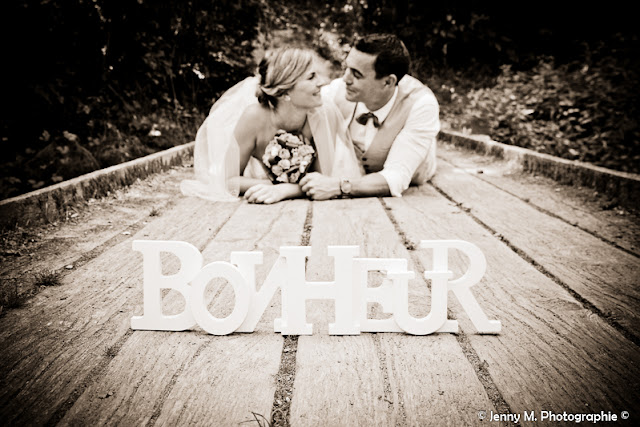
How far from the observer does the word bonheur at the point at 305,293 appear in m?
1.24

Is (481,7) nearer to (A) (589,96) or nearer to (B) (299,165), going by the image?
(A) (589,96)

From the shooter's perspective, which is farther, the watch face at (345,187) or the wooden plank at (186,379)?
the watch face at (345,187)

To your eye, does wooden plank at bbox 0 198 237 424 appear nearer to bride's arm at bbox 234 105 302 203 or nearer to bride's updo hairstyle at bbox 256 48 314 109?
bride's arm at bbox 234 105 302 203

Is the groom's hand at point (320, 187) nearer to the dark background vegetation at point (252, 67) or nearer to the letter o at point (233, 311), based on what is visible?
the dark background vegetation at point (252, 67)

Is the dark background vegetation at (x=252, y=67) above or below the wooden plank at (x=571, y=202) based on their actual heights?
above

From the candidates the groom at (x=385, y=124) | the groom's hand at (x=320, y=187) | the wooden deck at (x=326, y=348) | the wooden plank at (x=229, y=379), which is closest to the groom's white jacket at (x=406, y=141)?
the groom at (x=385, y=124)

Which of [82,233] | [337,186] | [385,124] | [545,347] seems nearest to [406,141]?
[385,124]

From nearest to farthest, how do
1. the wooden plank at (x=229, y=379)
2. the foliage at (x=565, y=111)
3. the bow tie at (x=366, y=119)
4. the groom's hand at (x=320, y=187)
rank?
1. the wooden plank at (x=229, y=379)
2. the groom's hand at (x=320, y=187)
3. the bow tie at (x=366, y=119)
4. the foliage at (x=565, y=111)

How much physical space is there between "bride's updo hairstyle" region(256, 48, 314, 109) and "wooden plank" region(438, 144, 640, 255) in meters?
1.41

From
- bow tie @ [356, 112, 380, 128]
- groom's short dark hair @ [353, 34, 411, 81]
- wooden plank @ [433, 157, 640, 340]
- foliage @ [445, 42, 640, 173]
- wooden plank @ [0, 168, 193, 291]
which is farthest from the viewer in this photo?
foliage @ [445, 42, 640, 173]

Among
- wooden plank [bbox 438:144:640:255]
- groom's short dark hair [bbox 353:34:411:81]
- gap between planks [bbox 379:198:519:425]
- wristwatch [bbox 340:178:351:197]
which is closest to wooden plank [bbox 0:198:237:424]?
gap between planks [bbox 379:198:519:425]

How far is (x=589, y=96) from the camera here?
4.69m

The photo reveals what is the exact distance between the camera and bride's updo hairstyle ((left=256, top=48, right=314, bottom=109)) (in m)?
2.83

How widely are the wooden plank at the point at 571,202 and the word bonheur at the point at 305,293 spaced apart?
1019mm
